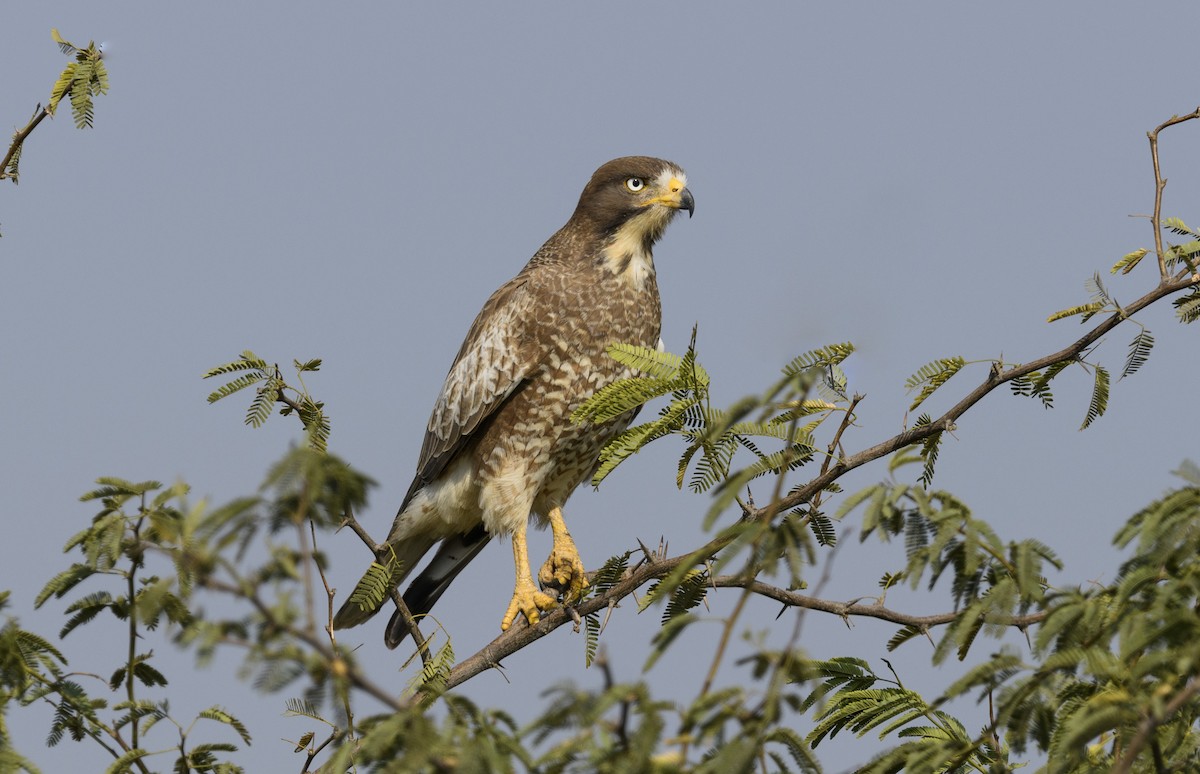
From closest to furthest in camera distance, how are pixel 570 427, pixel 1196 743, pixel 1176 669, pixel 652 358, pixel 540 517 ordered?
pixel 1176 669, pixel 1196 743, pixel 652 358, pixel 570 427, pixel 540 517

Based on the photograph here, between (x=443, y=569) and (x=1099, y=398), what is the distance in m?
3.50

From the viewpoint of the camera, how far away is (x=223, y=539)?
2.29m

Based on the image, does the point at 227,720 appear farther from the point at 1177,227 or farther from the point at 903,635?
the point at 1177,227

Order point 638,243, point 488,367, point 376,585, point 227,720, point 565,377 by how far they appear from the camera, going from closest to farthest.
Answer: point 227,720 < point 376,585 < point 565,377 < point 488,367 < point 638,243

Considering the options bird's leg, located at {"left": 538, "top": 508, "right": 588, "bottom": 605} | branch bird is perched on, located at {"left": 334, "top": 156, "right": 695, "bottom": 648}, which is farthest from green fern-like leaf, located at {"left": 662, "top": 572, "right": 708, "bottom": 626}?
bird's leg, located at {"left": 538, "top": 508, "right": 588, "bottom": 605}

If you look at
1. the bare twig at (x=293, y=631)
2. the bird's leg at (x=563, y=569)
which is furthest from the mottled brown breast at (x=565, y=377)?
the bare twig at (x=293, y=631)

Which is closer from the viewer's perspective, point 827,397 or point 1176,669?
point 1176,669

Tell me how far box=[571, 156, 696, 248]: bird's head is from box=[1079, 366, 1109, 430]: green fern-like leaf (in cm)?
277

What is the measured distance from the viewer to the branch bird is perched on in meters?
6.26

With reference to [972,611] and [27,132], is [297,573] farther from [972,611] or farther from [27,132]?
[27,132]

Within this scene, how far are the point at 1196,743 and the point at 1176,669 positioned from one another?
872mm

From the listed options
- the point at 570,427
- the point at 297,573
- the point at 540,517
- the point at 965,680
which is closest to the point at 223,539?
the point at 297,573

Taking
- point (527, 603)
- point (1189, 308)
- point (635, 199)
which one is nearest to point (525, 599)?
point (527, 603)

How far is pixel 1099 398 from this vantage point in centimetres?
436
